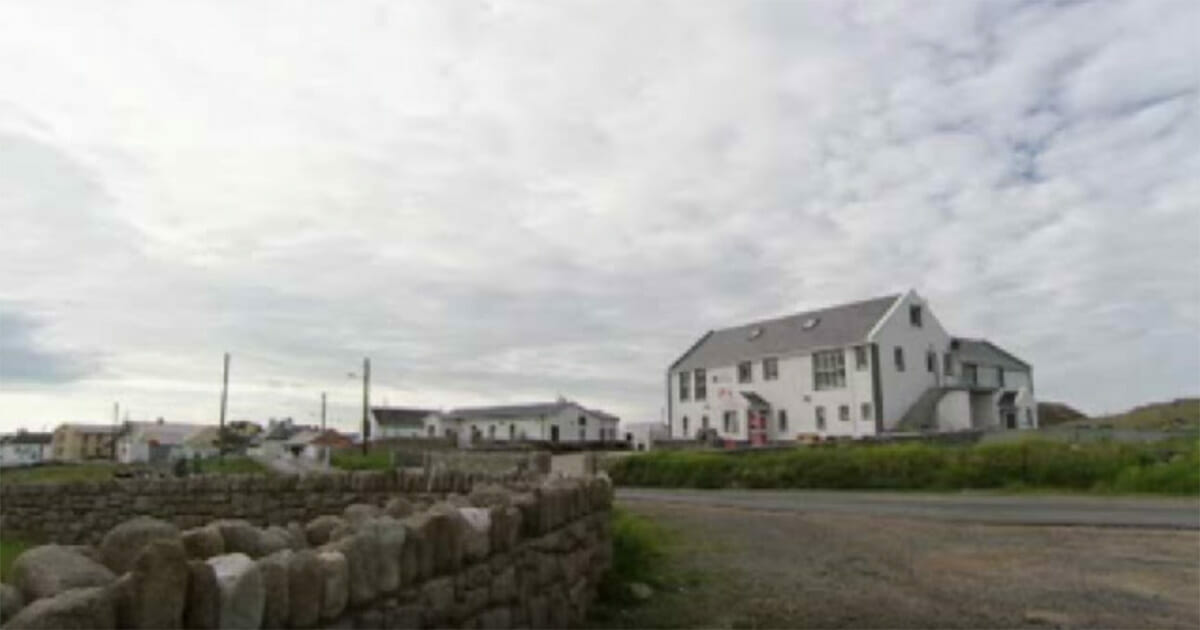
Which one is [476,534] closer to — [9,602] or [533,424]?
[9,602]

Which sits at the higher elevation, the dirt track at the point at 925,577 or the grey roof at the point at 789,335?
the grey roof at the point at 789,335

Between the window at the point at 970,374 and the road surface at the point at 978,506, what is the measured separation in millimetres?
35600

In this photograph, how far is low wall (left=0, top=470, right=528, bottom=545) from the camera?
1438 cm

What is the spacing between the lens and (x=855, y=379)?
179 feet

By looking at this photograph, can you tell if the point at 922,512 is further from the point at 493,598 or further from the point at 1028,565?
the point at 493,598

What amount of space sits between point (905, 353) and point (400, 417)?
7045cm

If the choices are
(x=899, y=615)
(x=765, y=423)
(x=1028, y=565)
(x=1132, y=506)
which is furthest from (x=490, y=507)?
(x=765, y=423)

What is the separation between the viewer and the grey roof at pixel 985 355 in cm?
6006

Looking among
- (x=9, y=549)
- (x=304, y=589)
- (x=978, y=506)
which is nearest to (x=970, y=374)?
(x=978, y=506)

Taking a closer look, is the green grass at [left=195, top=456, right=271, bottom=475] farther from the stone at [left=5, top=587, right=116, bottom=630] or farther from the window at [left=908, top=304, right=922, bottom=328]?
the window at [left=908, top=304, right=922, bottom=328]

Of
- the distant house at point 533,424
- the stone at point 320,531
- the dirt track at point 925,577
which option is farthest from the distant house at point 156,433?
the stone at point 320,531

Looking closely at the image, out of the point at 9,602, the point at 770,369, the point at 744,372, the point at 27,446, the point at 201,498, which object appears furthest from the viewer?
the point at 27,446

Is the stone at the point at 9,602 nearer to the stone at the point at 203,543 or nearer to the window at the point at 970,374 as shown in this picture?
the stone at the point at 203,543

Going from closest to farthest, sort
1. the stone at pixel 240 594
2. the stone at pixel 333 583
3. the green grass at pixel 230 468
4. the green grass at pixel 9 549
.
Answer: the stone at pixel 240 594, the stone at pixel 333 583, the green grass at pixel 9 549, the green grass at pixel 230 468
